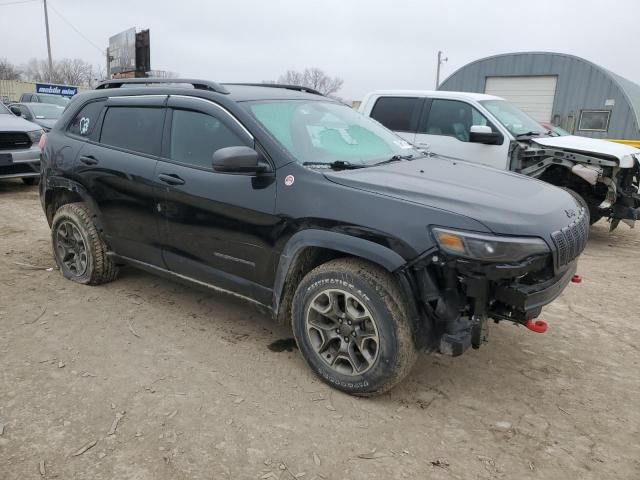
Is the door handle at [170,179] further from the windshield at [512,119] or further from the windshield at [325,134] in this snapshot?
the windshield at [512,119]

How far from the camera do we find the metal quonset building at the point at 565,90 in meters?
17.9

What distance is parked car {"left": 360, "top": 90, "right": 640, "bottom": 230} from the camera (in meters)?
6.32

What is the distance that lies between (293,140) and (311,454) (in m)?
1.88

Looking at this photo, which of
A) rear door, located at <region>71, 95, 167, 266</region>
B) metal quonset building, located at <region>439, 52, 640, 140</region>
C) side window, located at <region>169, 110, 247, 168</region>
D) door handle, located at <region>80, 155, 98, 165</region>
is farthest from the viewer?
metal quonset building, located at <region>439, 52, 640, 140</region>

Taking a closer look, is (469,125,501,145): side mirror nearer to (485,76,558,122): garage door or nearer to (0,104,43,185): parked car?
(0,104,43,185): parked car

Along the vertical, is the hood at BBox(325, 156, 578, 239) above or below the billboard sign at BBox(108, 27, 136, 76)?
below

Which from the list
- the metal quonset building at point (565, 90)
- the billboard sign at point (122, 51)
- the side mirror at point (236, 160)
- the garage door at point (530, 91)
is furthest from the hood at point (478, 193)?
the billboard sign at point (122, 51)

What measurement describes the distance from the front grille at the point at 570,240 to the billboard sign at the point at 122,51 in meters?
31.5

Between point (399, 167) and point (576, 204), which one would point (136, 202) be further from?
point (576, 204)

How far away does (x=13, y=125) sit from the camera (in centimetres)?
895

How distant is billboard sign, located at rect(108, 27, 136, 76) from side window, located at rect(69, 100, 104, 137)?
2856 cm

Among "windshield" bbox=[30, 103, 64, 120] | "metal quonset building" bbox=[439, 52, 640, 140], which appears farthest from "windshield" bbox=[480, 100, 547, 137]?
"metal quonset building" bbox=[439, 52, 640, 140]

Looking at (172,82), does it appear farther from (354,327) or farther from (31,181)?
(31,181)

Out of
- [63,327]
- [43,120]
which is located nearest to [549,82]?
[43,120]
